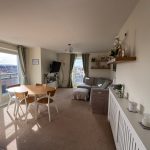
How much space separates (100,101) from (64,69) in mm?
4445

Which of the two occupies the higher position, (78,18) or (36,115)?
(78,18)

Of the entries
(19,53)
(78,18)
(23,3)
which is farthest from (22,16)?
(19,53)

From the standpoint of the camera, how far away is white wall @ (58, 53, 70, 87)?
7.76m

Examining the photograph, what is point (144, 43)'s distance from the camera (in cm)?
151

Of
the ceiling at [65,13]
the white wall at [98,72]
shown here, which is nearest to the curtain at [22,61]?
the ceiling at [65,13]

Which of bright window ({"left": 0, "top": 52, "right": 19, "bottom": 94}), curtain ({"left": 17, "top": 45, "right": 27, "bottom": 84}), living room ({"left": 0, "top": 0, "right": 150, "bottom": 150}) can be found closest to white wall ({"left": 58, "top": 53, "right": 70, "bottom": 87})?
curtain ({"left": 17, "top": 45, "right": 27, "bottom": 84})

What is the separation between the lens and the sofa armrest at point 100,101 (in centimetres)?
372

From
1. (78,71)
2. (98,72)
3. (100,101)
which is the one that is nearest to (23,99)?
(100,101)

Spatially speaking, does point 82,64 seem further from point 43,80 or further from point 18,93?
point 18,93

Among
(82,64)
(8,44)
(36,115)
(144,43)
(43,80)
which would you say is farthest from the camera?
(82,64)

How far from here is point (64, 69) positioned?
780cm

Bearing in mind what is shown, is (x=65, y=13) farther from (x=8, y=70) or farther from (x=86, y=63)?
(x=86, y=63)

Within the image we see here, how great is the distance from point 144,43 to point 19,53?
5009 mm

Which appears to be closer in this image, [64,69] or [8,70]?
[8,70]
